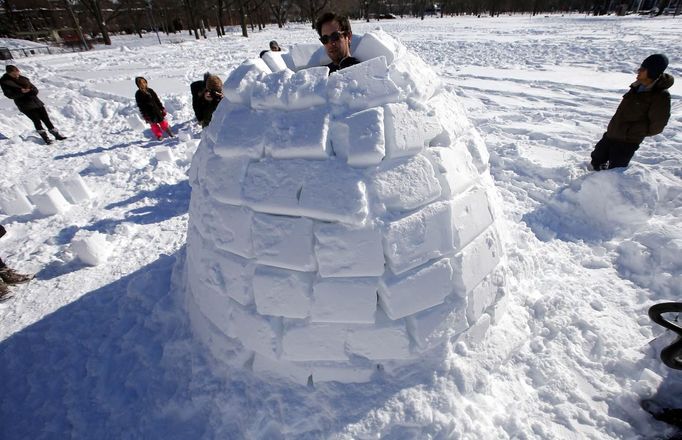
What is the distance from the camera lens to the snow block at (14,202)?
4266mm

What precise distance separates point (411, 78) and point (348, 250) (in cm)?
104

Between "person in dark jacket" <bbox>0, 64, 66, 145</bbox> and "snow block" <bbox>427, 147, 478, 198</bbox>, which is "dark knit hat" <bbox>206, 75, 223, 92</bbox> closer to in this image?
Answer: "person in dark jacket" <bbox>0, 64, 66, 145</bbox>

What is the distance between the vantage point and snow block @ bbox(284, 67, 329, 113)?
1.73 metres

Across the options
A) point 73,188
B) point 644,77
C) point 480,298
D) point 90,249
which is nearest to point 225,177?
point 480,298

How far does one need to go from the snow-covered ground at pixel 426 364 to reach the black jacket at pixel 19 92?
175 cm

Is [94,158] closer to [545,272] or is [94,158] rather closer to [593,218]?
[545,272]

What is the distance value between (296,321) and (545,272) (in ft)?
7.33

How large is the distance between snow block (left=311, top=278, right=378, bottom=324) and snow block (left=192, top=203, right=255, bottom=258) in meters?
0.47

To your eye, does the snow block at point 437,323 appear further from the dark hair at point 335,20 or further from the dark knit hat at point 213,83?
the dark knit hat at point 213,83

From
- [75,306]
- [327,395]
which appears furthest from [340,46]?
[75,306]

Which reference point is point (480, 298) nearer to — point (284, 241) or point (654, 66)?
point (284, 241)

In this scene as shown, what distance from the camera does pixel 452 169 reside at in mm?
1854

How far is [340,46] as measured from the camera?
7.02 feet

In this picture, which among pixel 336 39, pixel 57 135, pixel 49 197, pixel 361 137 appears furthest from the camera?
pixel 57 135
